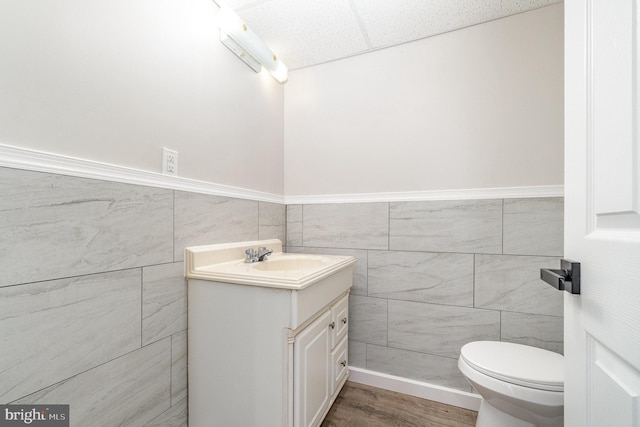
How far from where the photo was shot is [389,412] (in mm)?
1520

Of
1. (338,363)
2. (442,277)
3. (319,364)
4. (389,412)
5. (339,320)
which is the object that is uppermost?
(442,277)

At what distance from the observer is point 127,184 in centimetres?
101

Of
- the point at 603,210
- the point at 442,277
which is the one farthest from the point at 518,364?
the point at 603,210

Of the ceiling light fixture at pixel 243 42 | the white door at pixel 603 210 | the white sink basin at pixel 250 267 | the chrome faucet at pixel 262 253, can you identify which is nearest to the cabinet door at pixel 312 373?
the white sink basin at pixel 250 267

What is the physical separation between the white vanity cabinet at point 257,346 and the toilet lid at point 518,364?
0.73 metres

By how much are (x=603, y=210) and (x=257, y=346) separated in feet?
3.73

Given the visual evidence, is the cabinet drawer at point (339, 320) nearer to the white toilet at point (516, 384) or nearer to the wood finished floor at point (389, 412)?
the wood finished floor at point (389, 412)

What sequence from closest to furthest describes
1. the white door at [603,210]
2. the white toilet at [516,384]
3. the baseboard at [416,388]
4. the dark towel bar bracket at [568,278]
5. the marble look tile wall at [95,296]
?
1. the white door at [603,210]
2. the dark towel bar bracket at [568,278]
3. the marble look tile wall at [95,296]
4. the white toilet at [516,384]
5. the baseboard at [416,388]

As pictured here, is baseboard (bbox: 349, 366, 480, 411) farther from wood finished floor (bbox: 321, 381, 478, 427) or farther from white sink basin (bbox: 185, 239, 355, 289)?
white sink basin (bbox: 185, 239, 355, 289)

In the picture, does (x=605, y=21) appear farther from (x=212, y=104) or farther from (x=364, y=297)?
(x=364, y=297)

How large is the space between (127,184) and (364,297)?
4.94 ft

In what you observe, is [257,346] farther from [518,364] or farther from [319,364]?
[518,364]

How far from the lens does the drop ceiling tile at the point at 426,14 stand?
4.75ft

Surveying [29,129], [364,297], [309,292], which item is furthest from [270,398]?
[29,129]
